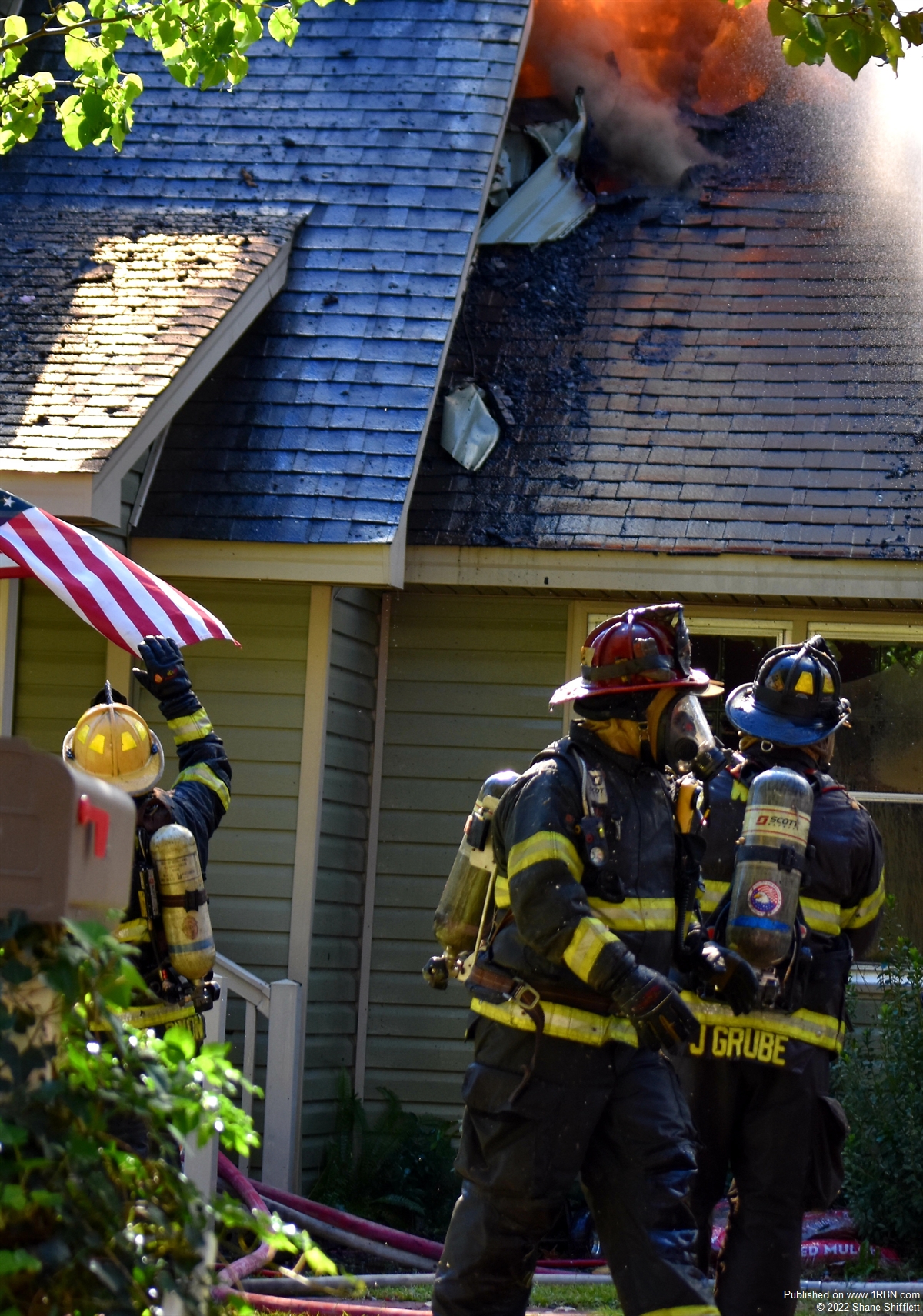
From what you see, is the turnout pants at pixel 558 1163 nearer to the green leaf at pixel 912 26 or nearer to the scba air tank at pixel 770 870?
the scba air tank at pixel 770 870

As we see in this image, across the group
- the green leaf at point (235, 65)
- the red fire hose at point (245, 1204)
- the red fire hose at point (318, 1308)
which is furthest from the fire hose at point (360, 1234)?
the green leaf at point (235, 65)

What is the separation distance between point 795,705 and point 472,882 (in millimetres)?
1229

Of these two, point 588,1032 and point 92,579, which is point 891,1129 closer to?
point 588,1032

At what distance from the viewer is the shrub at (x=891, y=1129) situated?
6.32 meters

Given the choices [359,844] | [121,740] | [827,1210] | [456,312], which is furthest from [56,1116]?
[456,312]

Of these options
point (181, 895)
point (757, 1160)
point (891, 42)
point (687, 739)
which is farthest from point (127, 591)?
point (891, 42)

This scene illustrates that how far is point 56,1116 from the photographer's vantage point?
1895 mm

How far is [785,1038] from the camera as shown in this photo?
4.66 m

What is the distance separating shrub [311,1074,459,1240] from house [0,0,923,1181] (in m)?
0.19

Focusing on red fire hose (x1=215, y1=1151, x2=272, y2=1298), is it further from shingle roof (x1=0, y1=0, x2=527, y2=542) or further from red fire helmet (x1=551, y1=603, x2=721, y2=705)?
shingle roof (x1=0, y1=0, x2=527, y2=542)

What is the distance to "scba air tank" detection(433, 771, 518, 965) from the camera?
437cm

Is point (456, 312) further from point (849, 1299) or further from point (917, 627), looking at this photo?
point (849, 1299)

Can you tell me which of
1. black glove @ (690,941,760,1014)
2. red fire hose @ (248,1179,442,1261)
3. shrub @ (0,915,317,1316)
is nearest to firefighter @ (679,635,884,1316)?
black glove @ (690,941,760,1014)

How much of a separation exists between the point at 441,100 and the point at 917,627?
4058mm
